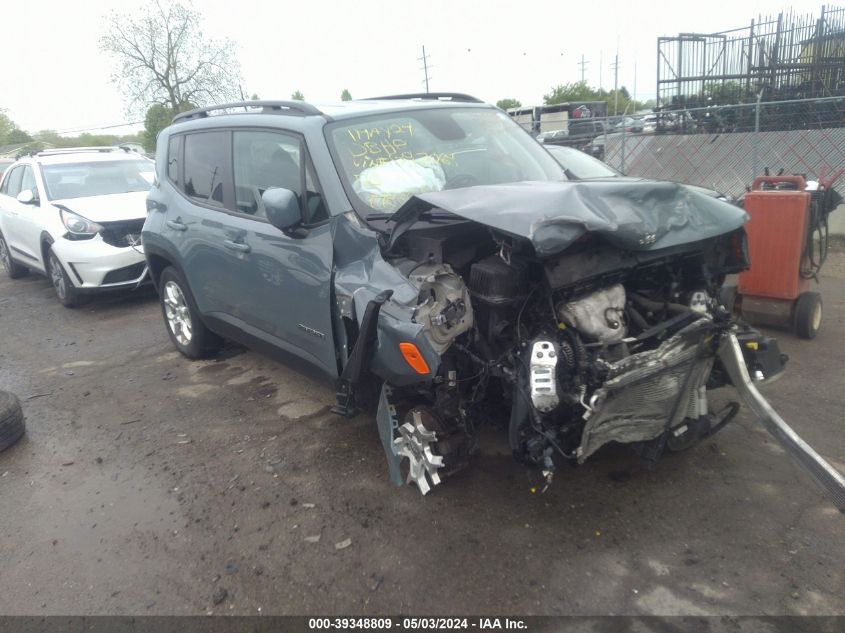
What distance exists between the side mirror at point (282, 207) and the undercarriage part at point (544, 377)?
1.57 meters

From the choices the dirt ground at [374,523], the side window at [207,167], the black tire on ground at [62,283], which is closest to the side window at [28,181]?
the black tire on ground at [62,283]

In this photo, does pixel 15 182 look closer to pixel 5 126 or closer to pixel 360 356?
pixel 360 356

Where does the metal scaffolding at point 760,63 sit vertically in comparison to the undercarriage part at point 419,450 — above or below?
above

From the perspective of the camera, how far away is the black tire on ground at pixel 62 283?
775cm

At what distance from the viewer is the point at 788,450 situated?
2820 mm

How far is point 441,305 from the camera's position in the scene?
3029 millimetres

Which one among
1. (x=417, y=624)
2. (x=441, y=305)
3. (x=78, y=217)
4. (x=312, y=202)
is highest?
(x=312, y=202)

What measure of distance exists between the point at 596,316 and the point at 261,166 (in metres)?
2.46

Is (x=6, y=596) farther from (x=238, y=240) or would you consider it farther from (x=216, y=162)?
(x=216, y=162)

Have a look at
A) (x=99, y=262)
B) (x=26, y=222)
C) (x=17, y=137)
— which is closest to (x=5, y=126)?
(x=17, y=137)

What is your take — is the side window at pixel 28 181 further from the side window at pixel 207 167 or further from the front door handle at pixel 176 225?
the side window at pixel 207 167

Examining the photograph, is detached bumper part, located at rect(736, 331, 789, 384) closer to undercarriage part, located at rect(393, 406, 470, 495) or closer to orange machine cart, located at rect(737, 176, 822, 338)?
undercarriage part, located at rect(393, 406, 470, 495)

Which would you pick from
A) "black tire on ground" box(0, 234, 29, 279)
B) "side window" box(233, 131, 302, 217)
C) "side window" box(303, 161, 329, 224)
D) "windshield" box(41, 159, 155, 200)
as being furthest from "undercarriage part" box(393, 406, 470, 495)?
"black tire on ground" box(0, 234, 29, 279)

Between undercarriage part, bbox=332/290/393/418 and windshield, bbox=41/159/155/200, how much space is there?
20.9ft
